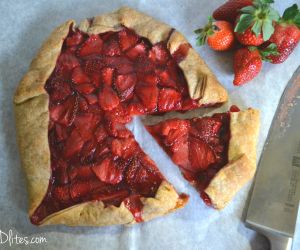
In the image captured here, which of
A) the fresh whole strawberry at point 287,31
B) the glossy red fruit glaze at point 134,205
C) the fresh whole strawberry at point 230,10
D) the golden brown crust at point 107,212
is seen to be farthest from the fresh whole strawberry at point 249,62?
the glossy red fruit glaze at point 134,205

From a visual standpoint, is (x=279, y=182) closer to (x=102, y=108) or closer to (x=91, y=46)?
(x=102, y=108)

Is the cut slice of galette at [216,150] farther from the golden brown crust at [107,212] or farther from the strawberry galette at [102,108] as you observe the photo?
the golden brown crust at [107,212]

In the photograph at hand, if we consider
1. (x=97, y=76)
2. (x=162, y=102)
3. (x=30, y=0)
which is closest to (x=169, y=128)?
(x=162, y=102)

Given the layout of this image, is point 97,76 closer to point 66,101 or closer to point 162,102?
point 66,101

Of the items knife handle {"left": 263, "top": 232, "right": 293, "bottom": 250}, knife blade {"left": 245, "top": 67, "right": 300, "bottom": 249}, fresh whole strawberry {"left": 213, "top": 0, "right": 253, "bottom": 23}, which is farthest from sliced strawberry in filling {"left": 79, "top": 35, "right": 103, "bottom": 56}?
knife handle {"left": 263, "top": 232, "right": 293, "bottom": 250}

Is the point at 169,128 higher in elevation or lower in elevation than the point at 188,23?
lower

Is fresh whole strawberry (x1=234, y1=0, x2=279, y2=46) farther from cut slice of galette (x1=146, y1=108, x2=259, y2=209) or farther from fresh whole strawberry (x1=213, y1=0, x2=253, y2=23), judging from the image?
cut slice of galette (x1=146, y1=108, x2=259, y2=209)
